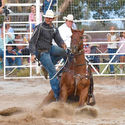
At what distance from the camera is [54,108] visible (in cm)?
689

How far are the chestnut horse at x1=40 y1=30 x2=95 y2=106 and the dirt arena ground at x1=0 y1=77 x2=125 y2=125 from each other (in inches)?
9.4

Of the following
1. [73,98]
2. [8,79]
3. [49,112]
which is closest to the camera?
[49,112]

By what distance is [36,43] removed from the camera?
745cm

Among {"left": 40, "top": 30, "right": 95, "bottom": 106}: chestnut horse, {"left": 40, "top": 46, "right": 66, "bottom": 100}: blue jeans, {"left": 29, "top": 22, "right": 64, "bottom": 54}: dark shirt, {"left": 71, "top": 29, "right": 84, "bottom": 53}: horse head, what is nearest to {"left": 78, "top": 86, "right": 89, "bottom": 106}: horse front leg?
{"left": 40, "top": 30, "right": 95, "bottom": 106}: chestnut horse

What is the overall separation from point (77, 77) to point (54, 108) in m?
0.76

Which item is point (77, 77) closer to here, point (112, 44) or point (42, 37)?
point (42, 37)

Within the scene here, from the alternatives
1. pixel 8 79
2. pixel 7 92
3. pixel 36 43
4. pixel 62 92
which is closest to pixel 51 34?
pixel 36 43

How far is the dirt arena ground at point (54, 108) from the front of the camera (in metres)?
6.40

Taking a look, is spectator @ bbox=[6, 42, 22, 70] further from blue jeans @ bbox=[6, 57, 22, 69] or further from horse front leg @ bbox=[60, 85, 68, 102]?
horse front leg @ bbox=[60, 85, 68, 102]

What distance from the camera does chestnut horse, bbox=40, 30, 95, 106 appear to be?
7.11 meters

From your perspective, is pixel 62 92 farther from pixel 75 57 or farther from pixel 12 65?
pixel 12 65

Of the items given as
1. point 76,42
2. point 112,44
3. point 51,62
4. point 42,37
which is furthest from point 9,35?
point 76,42

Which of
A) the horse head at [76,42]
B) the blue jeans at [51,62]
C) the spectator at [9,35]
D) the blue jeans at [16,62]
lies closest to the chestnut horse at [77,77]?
the horse head at [76,42]

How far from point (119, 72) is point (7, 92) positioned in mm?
4799
